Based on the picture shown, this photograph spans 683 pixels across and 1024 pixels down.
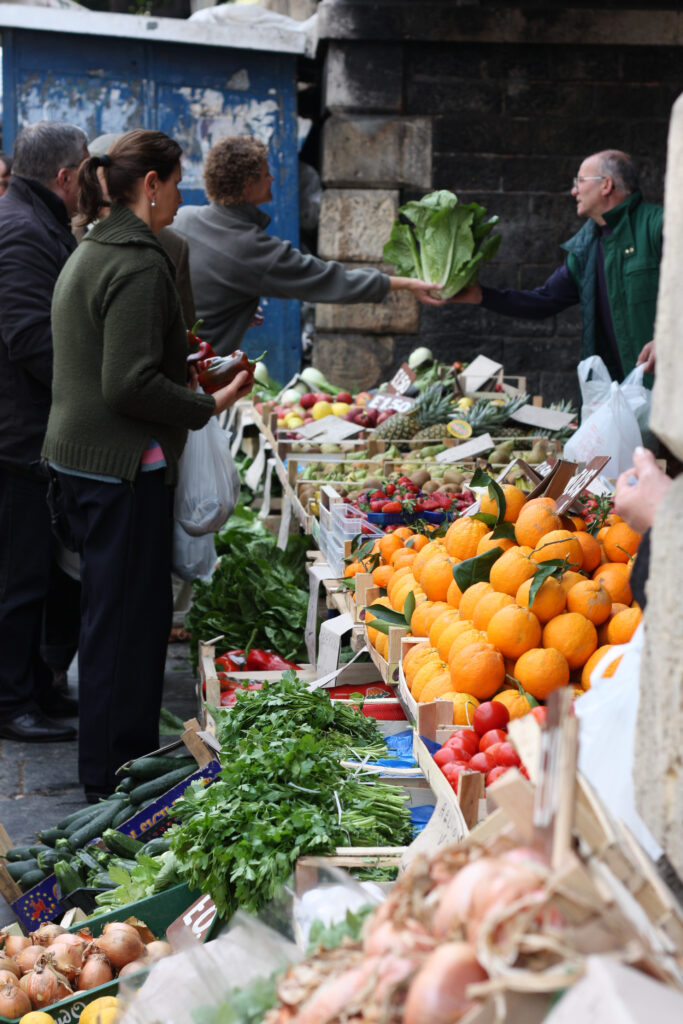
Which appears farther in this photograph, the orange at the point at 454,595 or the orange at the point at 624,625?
the orange at the point at 454,595

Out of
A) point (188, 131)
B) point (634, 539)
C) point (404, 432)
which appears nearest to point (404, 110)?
point (188, 131)

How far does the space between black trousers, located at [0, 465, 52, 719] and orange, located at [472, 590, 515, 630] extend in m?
2.55

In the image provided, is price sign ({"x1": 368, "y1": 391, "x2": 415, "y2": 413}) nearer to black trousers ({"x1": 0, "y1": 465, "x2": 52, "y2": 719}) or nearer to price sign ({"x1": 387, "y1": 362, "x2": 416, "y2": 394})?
price sign ({"x1": 387, "y1": 362, "x2": 416, "y2": 394})

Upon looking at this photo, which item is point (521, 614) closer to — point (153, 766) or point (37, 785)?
point (153, 766)

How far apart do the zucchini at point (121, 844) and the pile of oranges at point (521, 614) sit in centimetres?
96

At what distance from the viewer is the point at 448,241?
6367mm

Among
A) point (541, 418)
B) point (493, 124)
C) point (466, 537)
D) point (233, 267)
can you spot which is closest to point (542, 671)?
point (466, 537)

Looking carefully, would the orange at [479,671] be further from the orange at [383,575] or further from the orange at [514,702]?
the orange at [383,575]

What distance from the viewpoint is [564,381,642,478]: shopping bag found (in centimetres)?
399

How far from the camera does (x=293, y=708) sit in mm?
2693

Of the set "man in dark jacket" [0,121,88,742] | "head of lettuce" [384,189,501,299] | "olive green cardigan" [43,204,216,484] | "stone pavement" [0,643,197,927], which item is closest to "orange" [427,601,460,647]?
"olive green cardigan" [43,204,216,484]

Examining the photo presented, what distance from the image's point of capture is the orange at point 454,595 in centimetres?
286

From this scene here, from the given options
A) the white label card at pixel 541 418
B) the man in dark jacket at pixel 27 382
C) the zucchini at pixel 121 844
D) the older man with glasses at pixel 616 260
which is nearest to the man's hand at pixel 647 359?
the older man with glasses at pixel 616 260

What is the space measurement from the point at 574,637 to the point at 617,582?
0.21 meters
